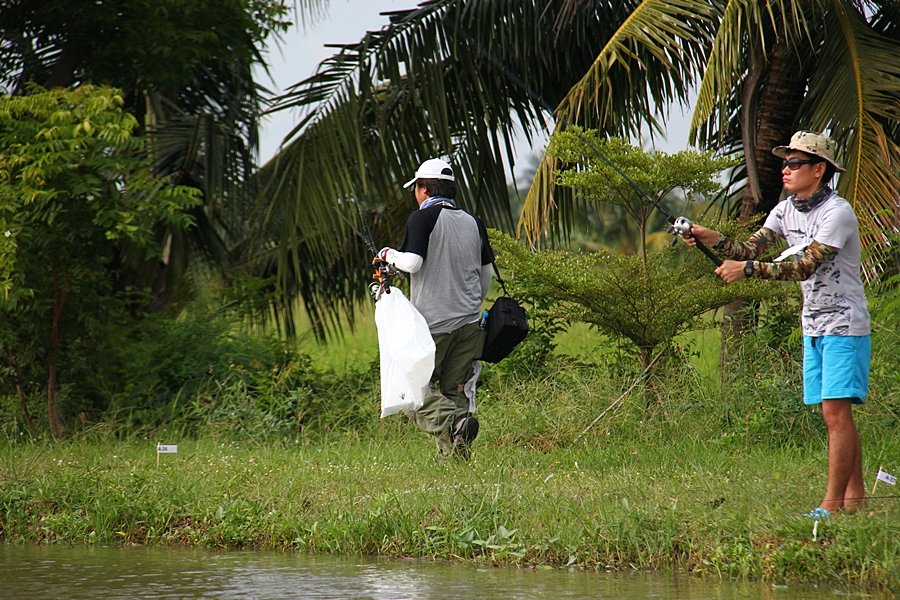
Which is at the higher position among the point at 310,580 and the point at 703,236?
the point at 703,236

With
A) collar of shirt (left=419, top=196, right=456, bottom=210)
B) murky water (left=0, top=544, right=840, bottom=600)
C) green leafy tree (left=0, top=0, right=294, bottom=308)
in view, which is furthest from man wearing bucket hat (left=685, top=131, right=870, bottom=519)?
green leafy tree (left=0, top=0, right=294, bottom=308)

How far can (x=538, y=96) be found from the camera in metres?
9.34

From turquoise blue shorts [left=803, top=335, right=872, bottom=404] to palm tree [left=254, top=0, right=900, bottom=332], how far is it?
10.8 feet

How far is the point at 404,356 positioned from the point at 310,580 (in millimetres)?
1882

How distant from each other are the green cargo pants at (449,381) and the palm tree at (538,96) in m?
2.21

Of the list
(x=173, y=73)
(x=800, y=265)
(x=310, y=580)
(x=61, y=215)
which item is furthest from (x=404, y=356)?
(x=173, y=73)

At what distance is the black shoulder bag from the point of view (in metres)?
7.42

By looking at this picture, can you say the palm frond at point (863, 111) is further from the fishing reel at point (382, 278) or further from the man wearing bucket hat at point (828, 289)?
the fishing reel at point (382, 278)

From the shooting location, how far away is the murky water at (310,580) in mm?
5023

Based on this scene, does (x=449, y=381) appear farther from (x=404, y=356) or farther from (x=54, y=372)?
(x=54, y=372)

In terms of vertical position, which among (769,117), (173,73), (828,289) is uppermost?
(173,73)

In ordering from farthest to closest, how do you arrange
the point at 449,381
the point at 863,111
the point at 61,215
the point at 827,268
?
1. the point at 61,215
2. the point at 863,111
3. the point at 449,381
4. the point at 827,268

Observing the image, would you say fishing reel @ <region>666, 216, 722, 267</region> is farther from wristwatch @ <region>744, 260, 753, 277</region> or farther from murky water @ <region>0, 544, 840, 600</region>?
murky water @ <region>0, 544, 840, 600</region>

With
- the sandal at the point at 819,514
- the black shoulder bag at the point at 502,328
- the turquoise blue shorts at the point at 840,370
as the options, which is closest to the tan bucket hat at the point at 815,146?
the turquoise blue shorts at the point at 840,370
